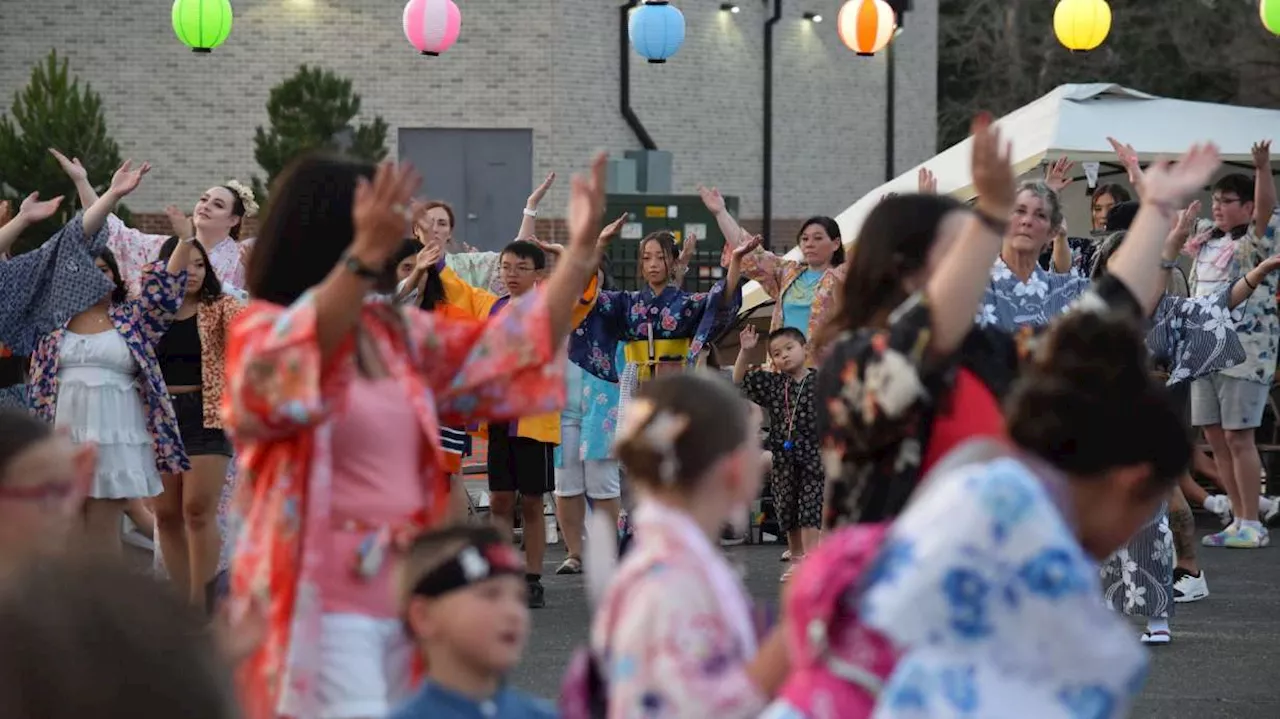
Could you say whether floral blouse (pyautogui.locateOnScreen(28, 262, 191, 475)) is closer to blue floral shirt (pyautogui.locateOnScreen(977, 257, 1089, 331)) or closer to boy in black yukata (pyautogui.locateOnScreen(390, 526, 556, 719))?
blue floral shirt (pyautogui.locateOnScreen(977, 257, 1089, 331))

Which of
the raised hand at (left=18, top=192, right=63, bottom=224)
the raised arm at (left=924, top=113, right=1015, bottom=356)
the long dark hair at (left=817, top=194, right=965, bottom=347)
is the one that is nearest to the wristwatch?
the long dark hair at (left=817, top=194, right=965, bottom=347)

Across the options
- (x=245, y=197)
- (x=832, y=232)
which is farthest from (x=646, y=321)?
(x=245, y=197)

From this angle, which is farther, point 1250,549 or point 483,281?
point 483,281

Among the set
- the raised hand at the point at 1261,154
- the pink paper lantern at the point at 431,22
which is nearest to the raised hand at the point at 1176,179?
the raised hand at the point at 1261,154

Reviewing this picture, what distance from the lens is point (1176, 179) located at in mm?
3688

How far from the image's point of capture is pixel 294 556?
10.9 feet

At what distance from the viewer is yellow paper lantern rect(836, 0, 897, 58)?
18.2m

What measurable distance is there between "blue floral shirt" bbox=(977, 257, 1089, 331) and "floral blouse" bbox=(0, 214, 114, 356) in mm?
3841

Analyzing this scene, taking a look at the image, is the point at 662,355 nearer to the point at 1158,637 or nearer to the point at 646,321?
the point at 646,321

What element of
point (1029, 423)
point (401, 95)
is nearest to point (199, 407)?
point (1029, 423)

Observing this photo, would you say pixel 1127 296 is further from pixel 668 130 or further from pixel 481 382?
pixel 668 130

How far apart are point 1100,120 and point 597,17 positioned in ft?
41.6

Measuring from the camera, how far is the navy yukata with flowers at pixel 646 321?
31.7 ft

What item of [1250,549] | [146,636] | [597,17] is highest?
[597,17]
